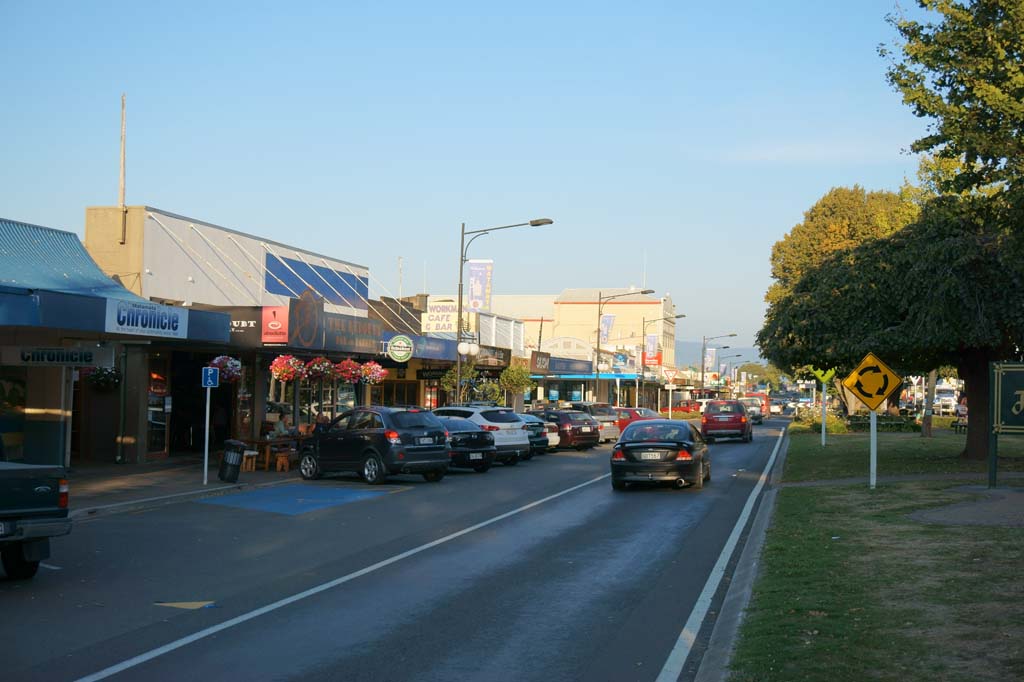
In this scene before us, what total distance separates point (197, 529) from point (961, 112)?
12.3 metres

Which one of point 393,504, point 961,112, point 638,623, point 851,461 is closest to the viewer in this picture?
point 638,623

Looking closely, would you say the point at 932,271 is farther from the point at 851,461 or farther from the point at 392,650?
the point at 392,650

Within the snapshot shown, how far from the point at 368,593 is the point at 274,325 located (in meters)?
17.6

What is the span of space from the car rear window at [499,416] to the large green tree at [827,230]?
32038mm

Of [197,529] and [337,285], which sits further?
[337,285]

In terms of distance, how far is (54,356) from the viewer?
19.9 meters

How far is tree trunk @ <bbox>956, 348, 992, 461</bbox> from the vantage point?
25672 mm

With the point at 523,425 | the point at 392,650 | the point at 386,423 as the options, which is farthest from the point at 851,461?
the point at 392,650

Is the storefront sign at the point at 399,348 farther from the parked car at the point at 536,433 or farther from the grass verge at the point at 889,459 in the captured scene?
the grass verge at the point at 889,459

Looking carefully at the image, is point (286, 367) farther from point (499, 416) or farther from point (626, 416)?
point (626, 416)

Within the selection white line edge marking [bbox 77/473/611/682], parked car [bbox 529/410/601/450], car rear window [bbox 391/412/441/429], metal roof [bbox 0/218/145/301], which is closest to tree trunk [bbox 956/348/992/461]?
car rear window [bbox 391/412/441/429]

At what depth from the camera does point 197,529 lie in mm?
15617

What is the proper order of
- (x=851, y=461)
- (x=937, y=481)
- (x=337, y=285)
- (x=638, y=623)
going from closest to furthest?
(x=638, y=623), (x=937, y=481), (x=851, y=461), (x=337, y=285)

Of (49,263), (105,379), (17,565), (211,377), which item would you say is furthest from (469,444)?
(17,565)
